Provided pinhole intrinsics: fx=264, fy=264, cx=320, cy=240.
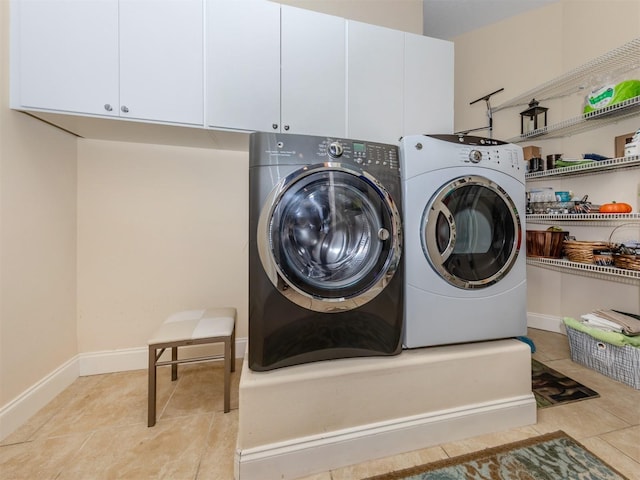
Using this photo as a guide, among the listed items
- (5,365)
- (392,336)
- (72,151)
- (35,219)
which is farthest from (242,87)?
(5,365)

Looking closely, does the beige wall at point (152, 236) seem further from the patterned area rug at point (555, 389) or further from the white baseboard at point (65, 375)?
the patterned area rug at point (555, 389)

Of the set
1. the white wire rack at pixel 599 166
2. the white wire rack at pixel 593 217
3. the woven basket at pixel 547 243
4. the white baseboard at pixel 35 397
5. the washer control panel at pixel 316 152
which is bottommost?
the white baseboard at pixel 35 397

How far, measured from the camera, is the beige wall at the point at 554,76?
6.27 feet

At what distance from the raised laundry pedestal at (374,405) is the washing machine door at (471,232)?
0.35 meters

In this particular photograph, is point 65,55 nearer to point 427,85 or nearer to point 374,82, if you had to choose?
point 374,82

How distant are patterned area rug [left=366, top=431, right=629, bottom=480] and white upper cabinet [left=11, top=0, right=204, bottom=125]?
1.93 m

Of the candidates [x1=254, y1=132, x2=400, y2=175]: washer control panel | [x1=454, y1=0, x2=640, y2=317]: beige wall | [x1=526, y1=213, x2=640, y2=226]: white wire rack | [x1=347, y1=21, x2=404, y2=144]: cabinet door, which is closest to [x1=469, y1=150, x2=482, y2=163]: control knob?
[x1=254, y1=132, x2=400, y2=175]: washer control panel

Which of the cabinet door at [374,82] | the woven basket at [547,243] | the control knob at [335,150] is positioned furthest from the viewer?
the woven basket at [547,243]

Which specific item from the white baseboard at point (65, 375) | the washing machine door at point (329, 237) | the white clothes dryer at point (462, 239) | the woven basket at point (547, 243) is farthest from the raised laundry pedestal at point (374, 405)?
the woven basket at point (547, 243)

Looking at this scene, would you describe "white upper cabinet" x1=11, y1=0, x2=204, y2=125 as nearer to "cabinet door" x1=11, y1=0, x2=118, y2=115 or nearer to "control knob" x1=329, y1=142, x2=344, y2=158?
"cabinet door" x1=11, y1=0, x2=118, y2=115

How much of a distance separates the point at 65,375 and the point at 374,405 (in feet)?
5.92

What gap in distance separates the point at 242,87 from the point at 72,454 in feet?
6.19

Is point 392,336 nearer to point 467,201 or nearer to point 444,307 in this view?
point 444,307

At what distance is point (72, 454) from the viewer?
1.10m
